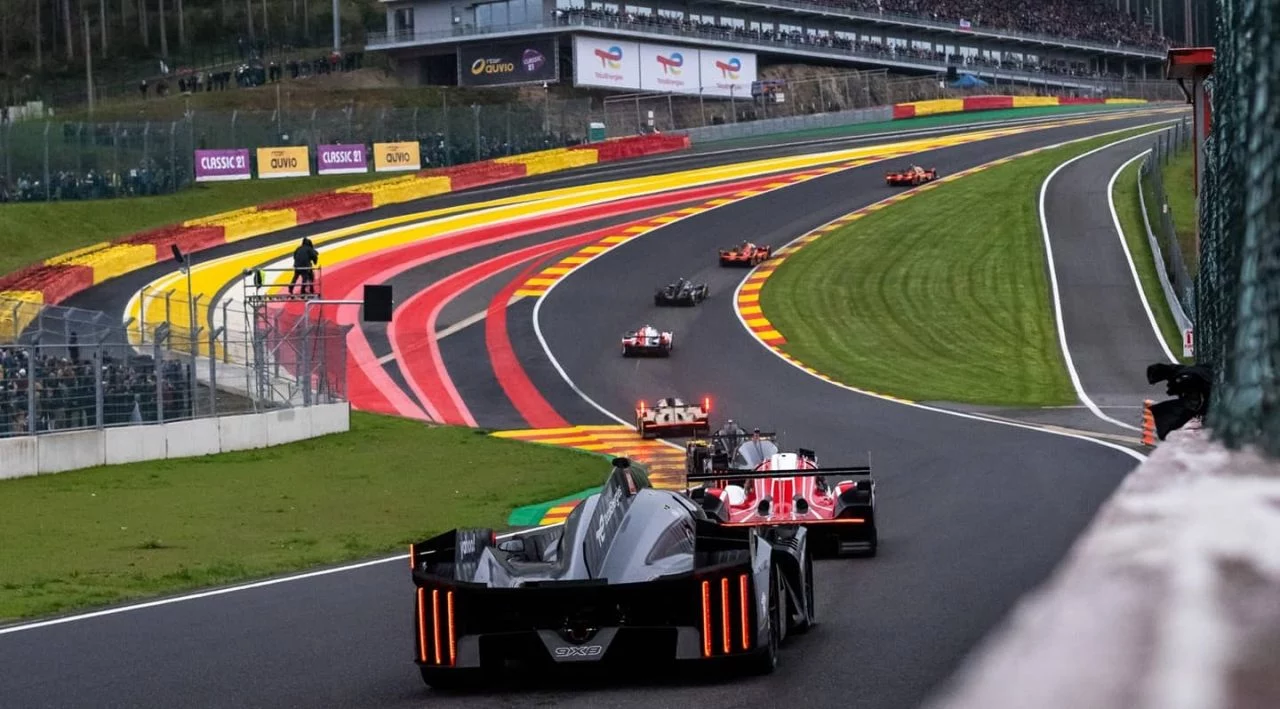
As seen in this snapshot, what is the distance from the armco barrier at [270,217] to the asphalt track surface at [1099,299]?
1869 centimetres

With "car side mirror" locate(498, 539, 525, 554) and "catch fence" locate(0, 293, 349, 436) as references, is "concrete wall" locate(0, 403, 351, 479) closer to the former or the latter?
"catch fence" locate(0, 293, 349, 436)

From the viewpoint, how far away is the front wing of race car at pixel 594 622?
8289 millimetres

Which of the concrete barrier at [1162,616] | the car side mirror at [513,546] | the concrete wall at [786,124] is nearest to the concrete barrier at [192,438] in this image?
the car side mirror at [513,546]

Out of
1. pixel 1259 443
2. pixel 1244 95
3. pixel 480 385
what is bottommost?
pixel 480 385

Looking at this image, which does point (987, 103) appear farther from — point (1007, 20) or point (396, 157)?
point (396, 157)

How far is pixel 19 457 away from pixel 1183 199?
1698 inches

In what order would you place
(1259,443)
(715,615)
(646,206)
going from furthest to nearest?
(646,206) < (715,615) < (1259,443)

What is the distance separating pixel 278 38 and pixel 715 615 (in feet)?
355

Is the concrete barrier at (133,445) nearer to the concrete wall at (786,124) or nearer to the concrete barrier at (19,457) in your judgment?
the concrete barrier at (19,457)

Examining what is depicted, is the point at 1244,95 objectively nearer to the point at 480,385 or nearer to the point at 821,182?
the point at 480,385

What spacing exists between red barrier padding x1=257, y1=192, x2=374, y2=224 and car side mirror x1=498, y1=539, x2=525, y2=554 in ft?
155

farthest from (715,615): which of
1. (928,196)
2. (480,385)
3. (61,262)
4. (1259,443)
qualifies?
(928,196)

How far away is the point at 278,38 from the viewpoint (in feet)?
366

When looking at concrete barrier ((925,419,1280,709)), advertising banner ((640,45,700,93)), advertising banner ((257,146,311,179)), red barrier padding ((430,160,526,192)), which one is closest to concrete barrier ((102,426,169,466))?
concrete barrier ((925,419,1280,709))
